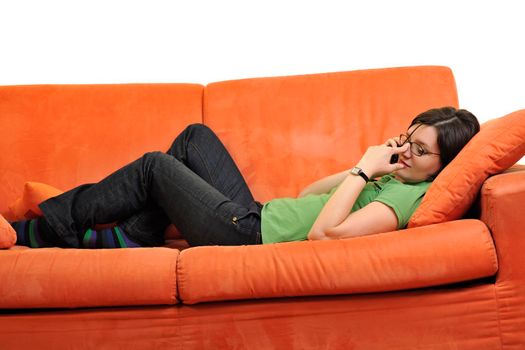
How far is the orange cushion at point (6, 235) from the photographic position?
1.99 meters

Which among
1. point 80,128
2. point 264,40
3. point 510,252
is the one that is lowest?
point 510,252

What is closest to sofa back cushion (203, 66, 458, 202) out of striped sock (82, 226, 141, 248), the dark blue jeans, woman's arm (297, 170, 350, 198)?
woman's arm (297, 170, 350, 198)

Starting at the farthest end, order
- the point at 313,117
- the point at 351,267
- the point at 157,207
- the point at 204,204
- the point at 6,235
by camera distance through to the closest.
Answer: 1. the point at 313,117
2. the point at 157,207
3. the point at 204,204
4. the point at 6,235
5. the point at 351,267

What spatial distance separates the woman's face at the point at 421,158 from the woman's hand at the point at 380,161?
2cm

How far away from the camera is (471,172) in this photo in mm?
1898

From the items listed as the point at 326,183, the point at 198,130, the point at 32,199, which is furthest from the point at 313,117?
the point at 32,199

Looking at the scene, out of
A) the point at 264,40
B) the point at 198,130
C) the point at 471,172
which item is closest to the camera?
the point at 471,172

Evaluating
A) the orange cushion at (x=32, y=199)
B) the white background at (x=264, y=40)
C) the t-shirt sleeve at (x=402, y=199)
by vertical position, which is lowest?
the orange cushion at (x=32, y=199)

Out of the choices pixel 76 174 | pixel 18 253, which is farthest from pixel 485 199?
pixel 76 174

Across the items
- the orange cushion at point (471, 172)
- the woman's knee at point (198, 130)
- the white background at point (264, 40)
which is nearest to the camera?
the orange cushion at point (471, 172)

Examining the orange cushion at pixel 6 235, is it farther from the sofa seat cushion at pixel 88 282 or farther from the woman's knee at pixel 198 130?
the woman's knee at pixel 198 130

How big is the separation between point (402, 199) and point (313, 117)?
0.71m

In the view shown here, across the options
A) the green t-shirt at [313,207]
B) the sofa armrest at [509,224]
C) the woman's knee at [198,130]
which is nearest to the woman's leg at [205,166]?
the woman's knee at [198,130]

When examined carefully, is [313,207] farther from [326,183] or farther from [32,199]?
[32,199]
